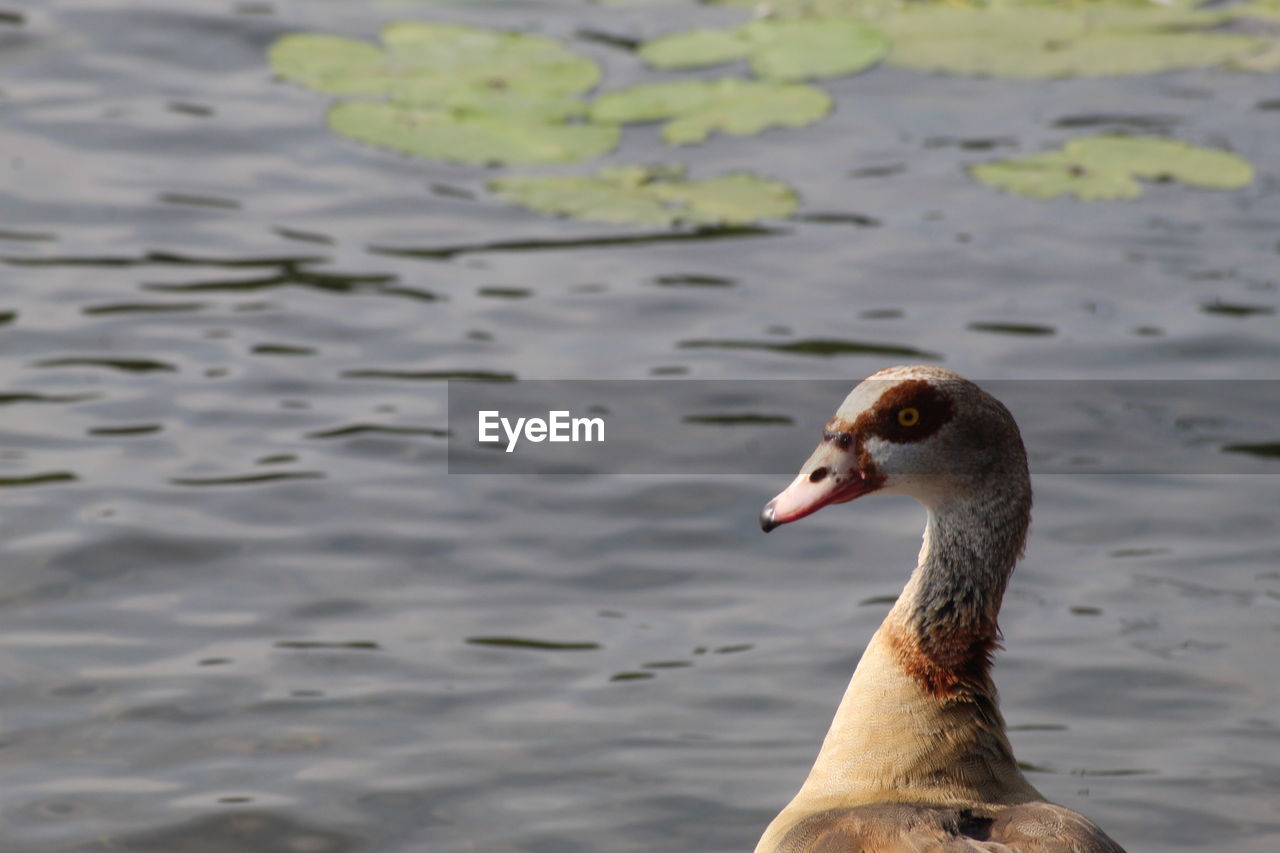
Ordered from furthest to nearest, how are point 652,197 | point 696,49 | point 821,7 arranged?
point 821,7
point 696,49
point 652,197

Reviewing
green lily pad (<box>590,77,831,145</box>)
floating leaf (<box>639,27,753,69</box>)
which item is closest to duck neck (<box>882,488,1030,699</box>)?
green lily pad (<box>590,77,831,145</box>)

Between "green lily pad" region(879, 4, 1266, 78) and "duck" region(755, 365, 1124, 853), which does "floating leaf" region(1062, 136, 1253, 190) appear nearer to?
"green lily pad" region(879, 4, 1266, 78)

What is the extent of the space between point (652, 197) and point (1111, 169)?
6.81 feet

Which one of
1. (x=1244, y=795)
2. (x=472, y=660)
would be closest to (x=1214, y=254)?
(x=1244, y=795)

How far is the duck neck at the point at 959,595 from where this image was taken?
14.5 ft

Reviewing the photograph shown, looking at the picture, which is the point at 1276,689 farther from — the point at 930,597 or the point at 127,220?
the point at 127,220

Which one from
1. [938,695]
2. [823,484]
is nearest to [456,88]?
[823,484]

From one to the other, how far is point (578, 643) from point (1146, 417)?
2.52 meters

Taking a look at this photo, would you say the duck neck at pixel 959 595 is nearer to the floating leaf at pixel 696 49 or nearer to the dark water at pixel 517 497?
the dark water at pixel 517 497

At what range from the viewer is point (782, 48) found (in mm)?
9547

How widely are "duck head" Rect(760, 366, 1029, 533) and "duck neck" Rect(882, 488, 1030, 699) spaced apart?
65 millimetres

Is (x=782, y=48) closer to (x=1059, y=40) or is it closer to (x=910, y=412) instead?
(x=1059, y=40)

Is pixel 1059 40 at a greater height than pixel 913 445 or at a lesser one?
greater

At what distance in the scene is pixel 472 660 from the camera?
5.78 meters
